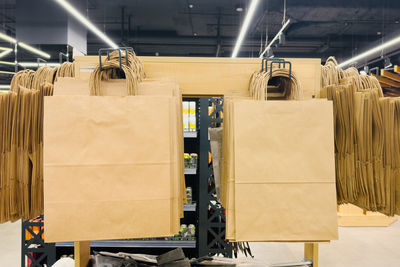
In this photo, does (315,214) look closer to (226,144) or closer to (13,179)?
(226,144)

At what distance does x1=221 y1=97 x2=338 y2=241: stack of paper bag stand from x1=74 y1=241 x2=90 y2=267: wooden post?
0.61 meters

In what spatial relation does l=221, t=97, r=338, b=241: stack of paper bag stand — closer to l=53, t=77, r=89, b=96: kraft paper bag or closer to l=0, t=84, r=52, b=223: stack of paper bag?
l=53, t=77, r=89, b=96: kraft paper bag

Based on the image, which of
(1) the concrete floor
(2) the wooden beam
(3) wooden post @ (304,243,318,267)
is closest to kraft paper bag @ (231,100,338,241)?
(3) wooden post @ (304,243,318,267)

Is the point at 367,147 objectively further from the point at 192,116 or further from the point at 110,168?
the point at 192,116

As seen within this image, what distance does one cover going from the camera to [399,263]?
3.72 metres

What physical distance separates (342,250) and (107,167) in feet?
14.7

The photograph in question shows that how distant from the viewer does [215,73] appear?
108cm

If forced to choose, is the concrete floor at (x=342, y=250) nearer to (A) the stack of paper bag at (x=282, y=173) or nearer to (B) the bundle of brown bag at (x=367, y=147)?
(B) the bundle of brown bag at (x=367, y=147)

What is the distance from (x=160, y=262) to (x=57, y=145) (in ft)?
2.32

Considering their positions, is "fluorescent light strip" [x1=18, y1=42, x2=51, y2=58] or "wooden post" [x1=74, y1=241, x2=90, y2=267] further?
"fluorescent light strip" [x1=18, y1=42, x2=51, y2=58]

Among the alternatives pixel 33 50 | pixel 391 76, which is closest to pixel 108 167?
pixel 33 50

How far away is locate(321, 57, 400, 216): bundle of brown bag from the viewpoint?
91 centimetres

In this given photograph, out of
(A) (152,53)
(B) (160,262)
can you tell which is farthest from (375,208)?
(A) (152,53)

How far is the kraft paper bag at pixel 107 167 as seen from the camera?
782mm
